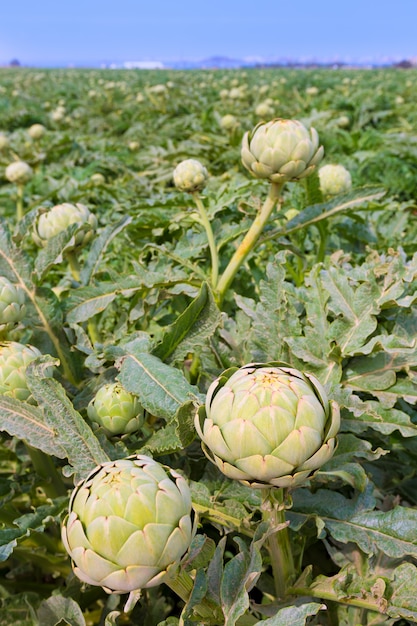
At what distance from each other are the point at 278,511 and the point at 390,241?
1137 mm

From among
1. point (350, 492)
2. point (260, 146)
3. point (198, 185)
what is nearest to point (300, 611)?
point (350, 492)

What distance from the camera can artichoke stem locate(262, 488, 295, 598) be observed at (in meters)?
0.71

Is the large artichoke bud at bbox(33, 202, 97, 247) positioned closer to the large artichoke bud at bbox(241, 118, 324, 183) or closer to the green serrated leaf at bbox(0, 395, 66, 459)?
the large artichoke bud at bbox(241, 118, 324, 183)

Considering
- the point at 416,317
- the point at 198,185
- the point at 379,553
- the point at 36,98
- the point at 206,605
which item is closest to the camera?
the point at 206,605

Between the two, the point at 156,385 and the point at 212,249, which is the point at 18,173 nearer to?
the point at 212,249

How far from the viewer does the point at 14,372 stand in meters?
0.88

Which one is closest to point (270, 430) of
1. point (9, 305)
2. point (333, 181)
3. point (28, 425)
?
point (28, 425)

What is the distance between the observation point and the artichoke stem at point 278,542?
0.71 meters

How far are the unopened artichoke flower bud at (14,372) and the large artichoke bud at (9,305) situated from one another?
7cm

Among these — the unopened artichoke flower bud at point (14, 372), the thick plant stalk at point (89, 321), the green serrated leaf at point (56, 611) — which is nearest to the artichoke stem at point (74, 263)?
the thick plant stalk at point (89, 321)

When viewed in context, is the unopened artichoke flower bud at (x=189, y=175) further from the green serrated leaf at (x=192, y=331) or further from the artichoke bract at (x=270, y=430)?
the artichoke bract at (x=270, y=430)

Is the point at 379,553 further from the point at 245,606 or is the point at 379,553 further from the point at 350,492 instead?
the point at 245,606

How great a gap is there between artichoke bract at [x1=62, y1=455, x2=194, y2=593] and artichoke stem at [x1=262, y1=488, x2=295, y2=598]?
14 centimetres

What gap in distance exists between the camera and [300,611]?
639 mm
